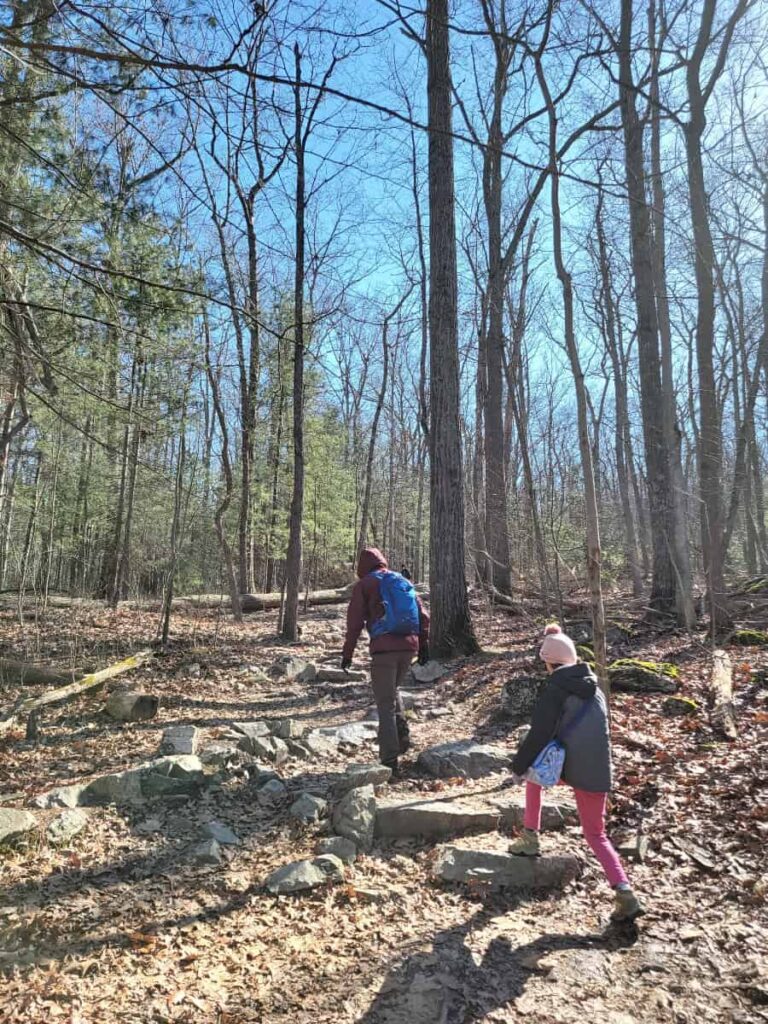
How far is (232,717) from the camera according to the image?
7.14 metres

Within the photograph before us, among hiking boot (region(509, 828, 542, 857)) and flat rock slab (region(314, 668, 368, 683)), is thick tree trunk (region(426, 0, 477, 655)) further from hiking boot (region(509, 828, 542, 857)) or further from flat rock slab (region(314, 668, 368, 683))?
hiking boot (region(509, 828, 542, 857))

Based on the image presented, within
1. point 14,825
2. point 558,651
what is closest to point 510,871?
point 558,651

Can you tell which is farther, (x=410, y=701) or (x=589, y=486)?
(x=410, y=701)

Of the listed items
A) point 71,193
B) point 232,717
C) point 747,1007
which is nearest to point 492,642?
point 232,717

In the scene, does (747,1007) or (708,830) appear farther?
(708,830)

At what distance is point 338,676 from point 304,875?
5554 mm

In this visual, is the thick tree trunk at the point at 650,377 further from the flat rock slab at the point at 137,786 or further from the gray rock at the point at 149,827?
the gray rock at the point at 149,827

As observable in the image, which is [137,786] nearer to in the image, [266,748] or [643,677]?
[266,748]

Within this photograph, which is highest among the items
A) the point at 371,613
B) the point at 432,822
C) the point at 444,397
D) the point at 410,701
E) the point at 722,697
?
the point at 444,397

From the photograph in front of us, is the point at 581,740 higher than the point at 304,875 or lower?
higher

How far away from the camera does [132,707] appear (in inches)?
273

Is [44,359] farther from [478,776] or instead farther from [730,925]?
[730,925]

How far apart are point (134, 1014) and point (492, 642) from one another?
8.20 metres

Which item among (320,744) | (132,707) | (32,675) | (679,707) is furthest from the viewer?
(32,675)
